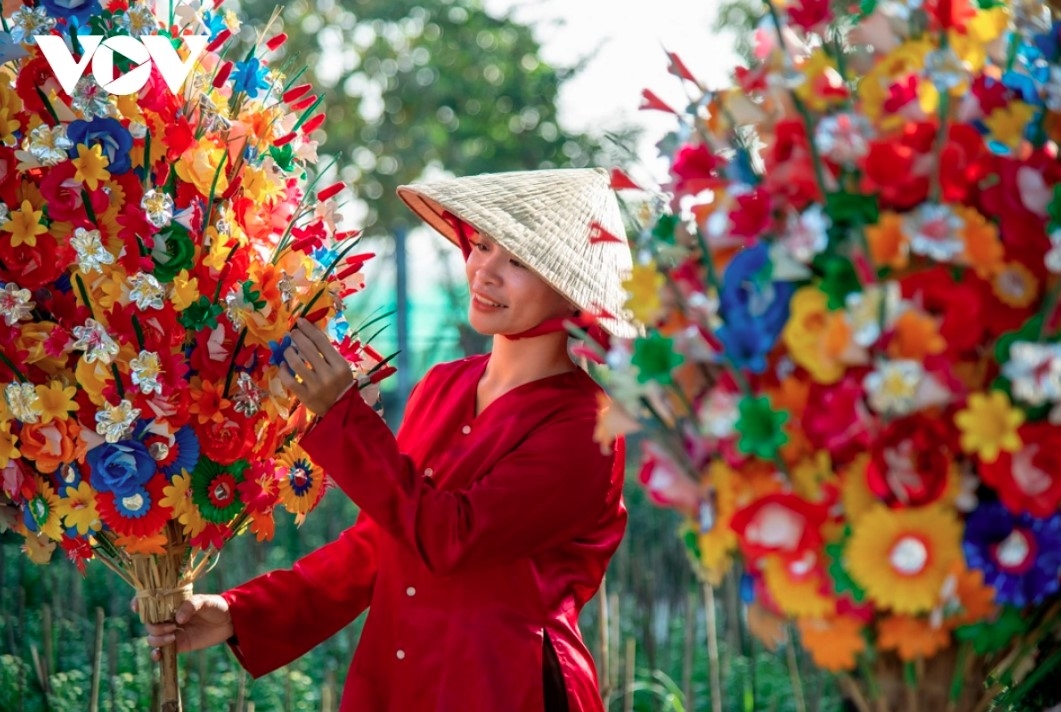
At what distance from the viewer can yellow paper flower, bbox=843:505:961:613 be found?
1.27 meters

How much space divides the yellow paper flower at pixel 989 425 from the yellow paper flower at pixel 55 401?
4.34 ft

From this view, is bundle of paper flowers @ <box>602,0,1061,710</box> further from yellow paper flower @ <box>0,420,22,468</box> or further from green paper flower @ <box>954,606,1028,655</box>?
yellow paper flower @ <box>0,420,22,468</box>

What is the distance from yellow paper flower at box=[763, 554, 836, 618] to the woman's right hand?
46.5 inches

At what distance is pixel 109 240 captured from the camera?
1.95m

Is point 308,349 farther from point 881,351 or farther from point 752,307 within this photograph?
point 881,351

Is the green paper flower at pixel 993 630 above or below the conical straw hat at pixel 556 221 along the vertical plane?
below

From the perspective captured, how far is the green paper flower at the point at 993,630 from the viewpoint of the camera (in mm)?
1317

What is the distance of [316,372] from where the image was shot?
2.01 meters

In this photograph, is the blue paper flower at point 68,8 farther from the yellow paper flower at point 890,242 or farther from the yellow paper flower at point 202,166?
the yellow paper flower at point 890,242

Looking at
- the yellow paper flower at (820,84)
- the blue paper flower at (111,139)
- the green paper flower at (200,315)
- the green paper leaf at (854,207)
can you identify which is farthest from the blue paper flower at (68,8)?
the green paper leaf at (854,207)

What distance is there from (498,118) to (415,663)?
9009 mm

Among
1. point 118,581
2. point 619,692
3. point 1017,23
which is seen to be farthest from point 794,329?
point 118,581

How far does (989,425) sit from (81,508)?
139 cm

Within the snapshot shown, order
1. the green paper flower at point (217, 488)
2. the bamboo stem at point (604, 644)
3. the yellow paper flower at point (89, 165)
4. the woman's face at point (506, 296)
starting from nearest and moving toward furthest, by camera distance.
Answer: the yellow paper flower at point (89, 165) < the green paper flower at point (217, 488) < the woman's face at point (506, 296) < the bamboo stem at point (604, 644)
